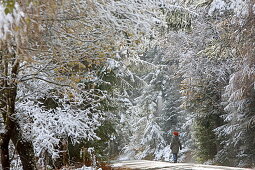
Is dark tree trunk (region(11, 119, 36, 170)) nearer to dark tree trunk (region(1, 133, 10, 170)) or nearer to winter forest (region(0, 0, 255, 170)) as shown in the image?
winter forest (region(0, 0, 255, 170))

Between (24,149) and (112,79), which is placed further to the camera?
(112,79)

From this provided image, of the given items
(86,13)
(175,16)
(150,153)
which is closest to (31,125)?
(86,13)

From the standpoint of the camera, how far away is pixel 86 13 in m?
5.86

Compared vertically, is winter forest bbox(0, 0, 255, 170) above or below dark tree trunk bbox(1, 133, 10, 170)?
above

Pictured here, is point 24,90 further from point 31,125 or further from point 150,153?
point 150,153

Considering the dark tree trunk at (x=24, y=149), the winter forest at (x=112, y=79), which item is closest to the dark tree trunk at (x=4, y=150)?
the winter forest at (x=112, y=79)

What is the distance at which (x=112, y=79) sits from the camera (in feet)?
46.6

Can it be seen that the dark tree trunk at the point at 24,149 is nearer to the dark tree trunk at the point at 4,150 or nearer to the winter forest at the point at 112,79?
the winter forest at the point at 112,79

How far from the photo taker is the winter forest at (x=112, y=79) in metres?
5.86

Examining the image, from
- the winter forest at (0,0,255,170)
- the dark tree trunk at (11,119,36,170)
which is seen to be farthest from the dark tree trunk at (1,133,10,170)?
the dark tree trunk at (11,119,36,170)

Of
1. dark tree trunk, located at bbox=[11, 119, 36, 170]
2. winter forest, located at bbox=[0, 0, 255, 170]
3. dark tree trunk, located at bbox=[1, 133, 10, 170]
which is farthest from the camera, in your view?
dark tree trunk, located at bbox=[11, 119, 36, 170]

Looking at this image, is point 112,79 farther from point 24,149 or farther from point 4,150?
point 4,150

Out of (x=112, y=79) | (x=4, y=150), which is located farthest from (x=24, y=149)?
(x=112, y=79)

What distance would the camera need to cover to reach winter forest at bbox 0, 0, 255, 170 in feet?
19.2
